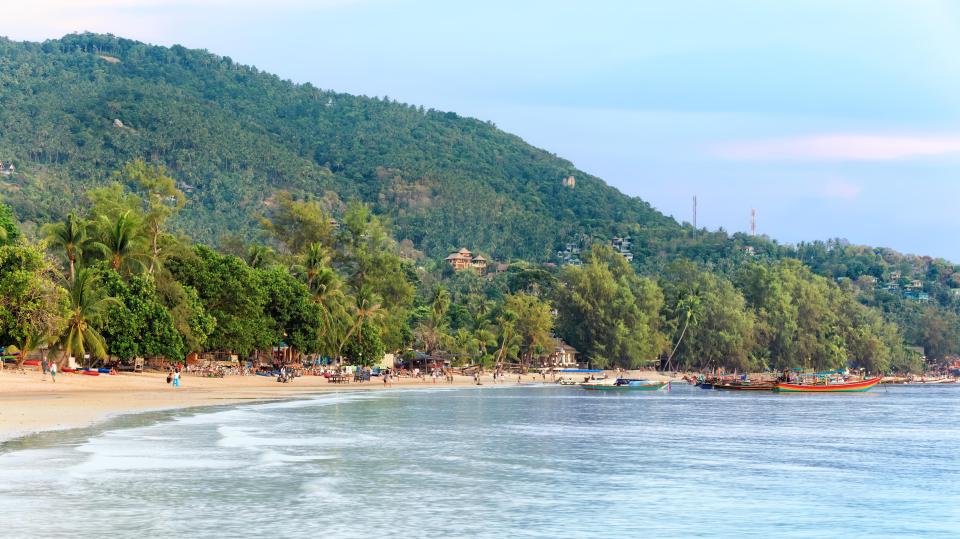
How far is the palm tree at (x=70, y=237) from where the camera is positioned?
6944 cm

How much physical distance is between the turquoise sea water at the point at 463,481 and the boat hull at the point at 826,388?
202 feet

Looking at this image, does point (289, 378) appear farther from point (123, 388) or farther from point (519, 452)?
point (519, 452)

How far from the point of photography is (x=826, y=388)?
118312mm

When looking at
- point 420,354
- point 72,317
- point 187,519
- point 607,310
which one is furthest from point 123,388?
point 607,310

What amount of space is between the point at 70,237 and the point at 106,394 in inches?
579

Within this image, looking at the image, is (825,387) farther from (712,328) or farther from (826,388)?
(712,328)

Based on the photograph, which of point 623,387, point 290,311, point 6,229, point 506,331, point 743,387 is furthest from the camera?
point 506,331

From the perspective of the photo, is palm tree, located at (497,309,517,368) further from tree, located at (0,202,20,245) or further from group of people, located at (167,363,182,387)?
tree, located at (0,202,20,245)

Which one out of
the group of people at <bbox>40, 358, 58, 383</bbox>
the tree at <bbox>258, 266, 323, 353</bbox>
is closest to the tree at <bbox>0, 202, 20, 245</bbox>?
the group of people at <bbox>40, 358, 58, 383</bbox>

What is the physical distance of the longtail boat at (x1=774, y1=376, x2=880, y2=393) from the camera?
114 m

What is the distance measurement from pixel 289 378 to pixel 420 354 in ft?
120

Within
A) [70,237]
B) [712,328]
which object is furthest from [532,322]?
[70,237]

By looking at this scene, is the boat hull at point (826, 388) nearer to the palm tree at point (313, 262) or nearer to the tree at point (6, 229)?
the palm tree at point (313, 262)

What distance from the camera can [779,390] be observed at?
376 feet
